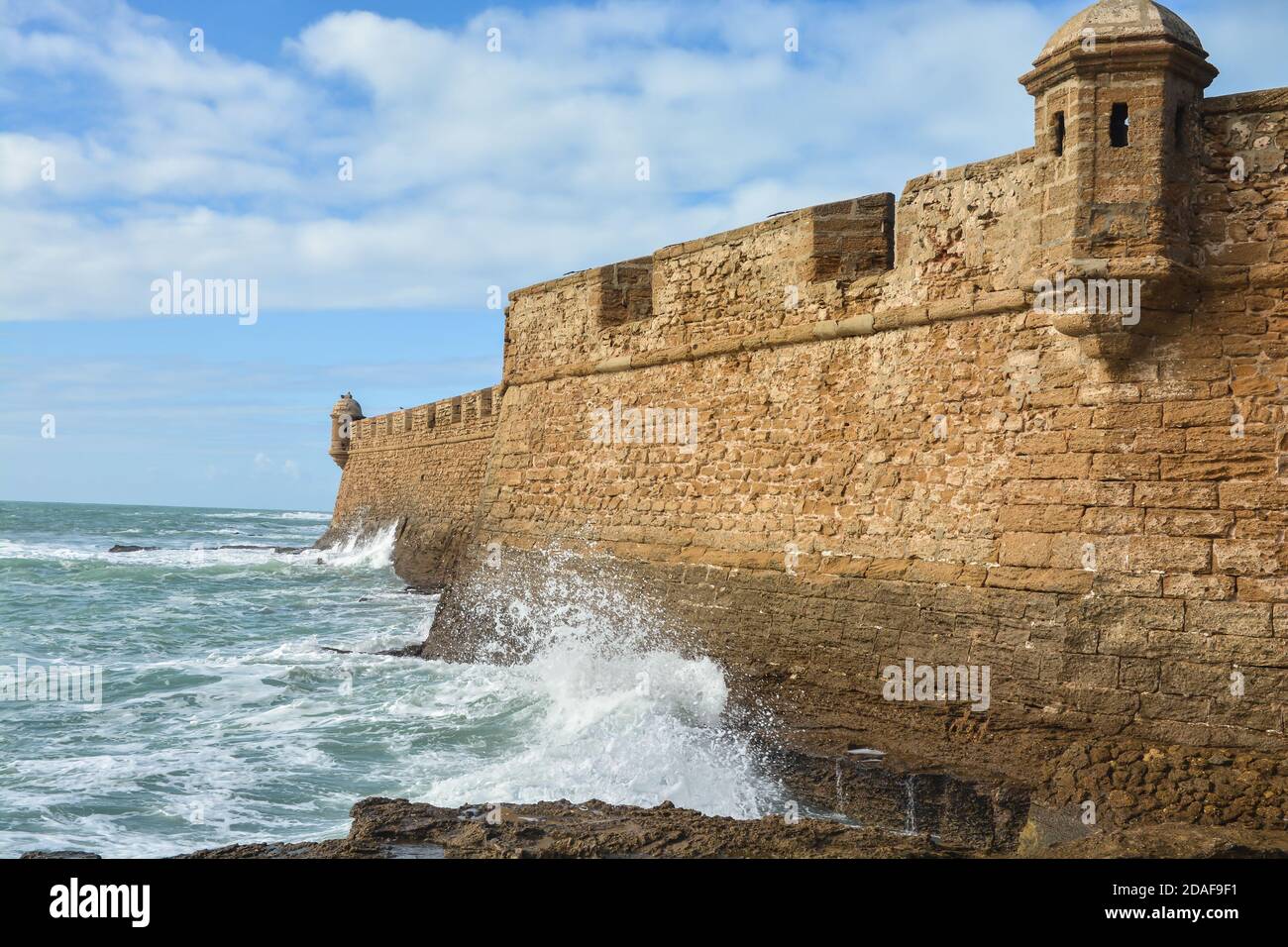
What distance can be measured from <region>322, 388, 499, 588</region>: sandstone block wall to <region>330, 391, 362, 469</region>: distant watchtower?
3.03 meters

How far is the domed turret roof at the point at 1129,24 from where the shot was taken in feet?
21.3

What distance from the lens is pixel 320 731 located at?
970cm

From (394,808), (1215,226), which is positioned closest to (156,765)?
(394,808)

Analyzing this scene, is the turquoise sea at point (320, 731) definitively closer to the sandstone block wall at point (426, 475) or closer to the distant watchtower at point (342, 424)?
the sandstone block wall at point (426, 475)

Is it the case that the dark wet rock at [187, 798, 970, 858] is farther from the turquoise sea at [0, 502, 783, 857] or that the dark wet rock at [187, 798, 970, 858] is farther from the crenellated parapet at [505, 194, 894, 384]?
the crenellated parapet at [505, 194, 894, 384]

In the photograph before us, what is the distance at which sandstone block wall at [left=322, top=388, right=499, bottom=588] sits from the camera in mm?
22188

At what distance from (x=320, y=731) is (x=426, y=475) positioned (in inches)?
627

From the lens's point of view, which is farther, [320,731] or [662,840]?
[320,731]

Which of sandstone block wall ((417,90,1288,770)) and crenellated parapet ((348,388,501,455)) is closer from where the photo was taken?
sandstone block wall ((417,90,1288,770))

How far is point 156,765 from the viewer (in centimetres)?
853

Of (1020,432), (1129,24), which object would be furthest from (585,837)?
(1129,24)

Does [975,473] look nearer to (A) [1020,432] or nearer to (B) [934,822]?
(A) [1020,432]

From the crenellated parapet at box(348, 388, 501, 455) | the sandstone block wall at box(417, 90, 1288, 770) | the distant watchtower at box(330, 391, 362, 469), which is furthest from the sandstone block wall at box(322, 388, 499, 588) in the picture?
the sandstone block wall at box(417, 90, 1288, 770)

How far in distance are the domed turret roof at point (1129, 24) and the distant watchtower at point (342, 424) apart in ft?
103
